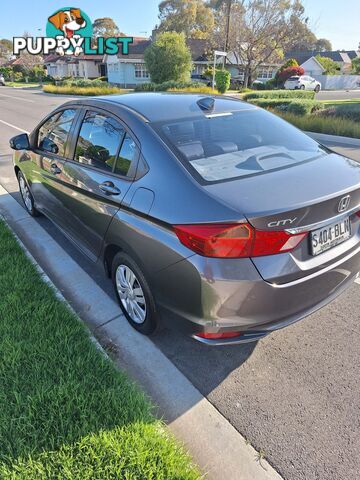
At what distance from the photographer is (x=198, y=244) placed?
2.03 metres

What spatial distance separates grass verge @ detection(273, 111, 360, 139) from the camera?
1099 cm

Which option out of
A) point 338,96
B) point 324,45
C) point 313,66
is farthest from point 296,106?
point 324,45

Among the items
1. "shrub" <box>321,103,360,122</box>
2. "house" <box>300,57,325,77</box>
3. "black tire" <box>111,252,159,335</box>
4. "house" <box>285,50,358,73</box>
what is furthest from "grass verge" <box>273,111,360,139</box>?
"house" <box>285,50,358,73</box>

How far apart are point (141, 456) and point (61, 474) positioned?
1.29 ft

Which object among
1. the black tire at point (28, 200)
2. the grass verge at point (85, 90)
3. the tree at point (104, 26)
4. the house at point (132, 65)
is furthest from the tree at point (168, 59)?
the tree at point (104, 26)

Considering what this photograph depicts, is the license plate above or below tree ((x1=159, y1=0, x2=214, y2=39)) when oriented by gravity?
below

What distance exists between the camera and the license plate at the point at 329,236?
84.2 inches

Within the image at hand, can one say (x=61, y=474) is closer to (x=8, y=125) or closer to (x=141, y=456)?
(x=141, y=456)

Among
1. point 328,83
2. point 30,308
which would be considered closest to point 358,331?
point 30,308

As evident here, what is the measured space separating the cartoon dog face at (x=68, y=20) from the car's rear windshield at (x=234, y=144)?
139ft

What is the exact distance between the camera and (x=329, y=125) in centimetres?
1164

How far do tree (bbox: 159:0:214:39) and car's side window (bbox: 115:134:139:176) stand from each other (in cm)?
7317

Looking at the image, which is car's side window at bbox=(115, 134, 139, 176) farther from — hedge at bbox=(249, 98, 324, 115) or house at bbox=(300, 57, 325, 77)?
house at bbox=(300, 57, 325, 77)

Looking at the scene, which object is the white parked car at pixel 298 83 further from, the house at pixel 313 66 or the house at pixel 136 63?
the house at pixel 313 66
